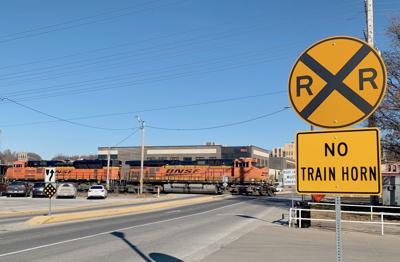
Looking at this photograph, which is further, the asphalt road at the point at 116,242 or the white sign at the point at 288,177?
the white sign at the point at 288,177

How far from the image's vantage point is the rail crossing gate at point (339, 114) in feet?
13.0

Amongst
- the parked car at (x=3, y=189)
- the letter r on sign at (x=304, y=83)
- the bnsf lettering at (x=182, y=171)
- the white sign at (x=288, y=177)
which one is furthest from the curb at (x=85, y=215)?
the parked car at (x=3, y=189)

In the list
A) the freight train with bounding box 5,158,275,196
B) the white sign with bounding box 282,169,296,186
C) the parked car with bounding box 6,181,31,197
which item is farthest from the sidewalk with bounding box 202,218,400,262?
the parked car with bounding box 6,181,31,197

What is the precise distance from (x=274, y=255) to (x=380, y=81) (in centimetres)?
856

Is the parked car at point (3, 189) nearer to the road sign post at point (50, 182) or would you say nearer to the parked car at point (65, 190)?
the parked car at point (65, 190)

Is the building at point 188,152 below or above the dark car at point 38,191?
above

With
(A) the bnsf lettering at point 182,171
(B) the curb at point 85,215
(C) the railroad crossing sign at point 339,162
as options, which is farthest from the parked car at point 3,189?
(C) the railroad crossing sign at point 339,162

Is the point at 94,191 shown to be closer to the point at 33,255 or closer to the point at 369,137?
the point at 33,255

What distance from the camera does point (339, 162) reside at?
159 inches

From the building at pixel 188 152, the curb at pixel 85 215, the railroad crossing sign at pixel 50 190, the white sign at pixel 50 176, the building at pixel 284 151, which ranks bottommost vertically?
the curb at pixel 85 215

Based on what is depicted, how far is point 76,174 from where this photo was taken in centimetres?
6562

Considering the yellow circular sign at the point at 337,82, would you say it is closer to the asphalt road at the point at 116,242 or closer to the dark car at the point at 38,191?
the asphalt road at the point at 116,242

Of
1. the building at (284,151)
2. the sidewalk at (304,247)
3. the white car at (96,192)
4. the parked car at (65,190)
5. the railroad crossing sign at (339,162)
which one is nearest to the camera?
the railroad crossing sign at (339,162)

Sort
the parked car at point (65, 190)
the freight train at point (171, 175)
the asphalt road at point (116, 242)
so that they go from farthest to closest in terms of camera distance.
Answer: the freight train at point (171, 175)
the parked car at point (65, 190)
the asphalt road at point (116, 242)
